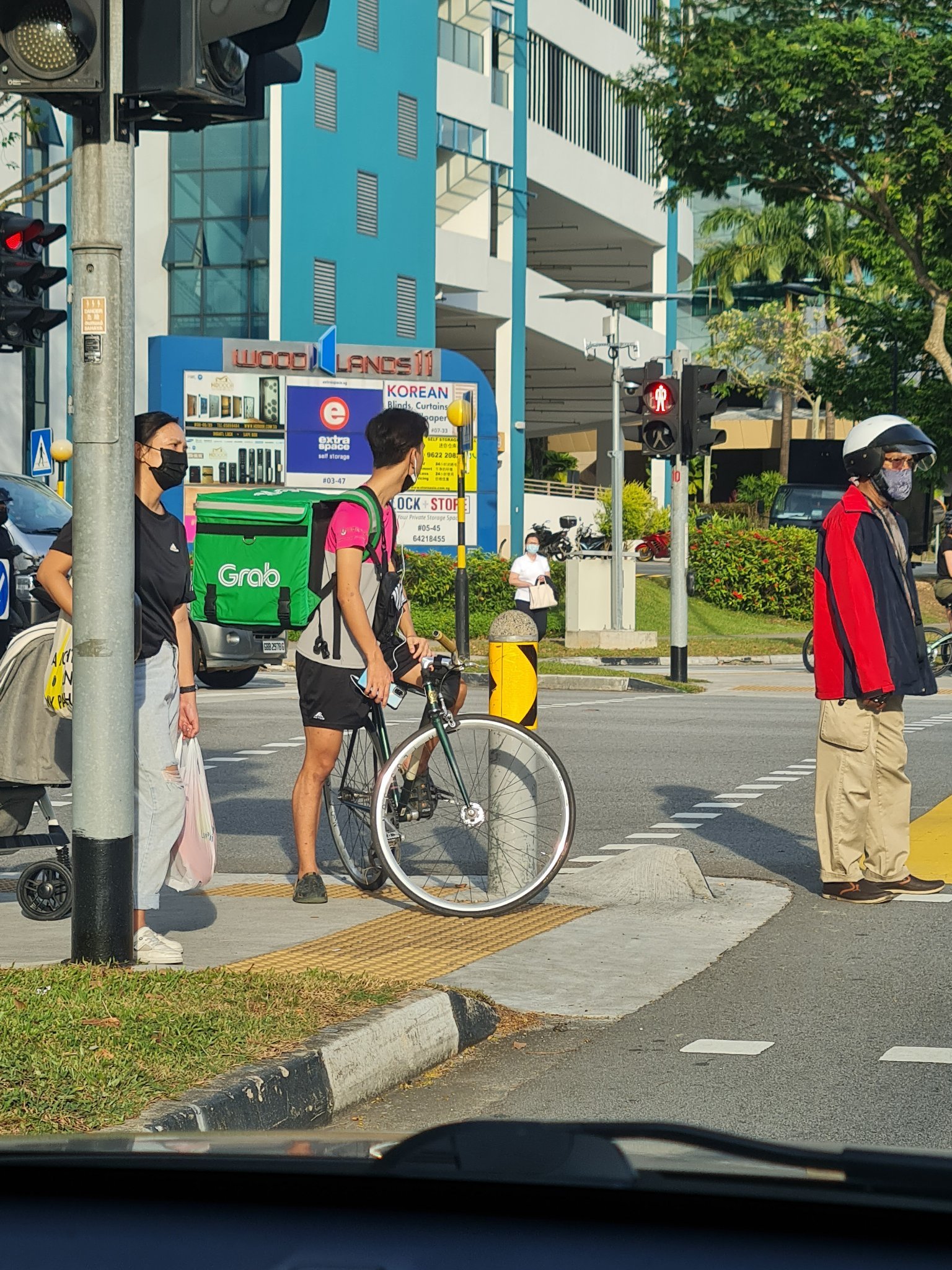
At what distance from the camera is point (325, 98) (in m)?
42.4

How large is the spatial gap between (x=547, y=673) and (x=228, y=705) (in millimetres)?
4703

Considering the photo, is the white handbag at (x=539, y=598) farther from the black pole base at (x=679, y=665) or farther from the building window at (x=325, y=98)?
the building window at (x=325, y=98)

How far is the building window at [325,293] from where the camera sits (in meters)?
42.4

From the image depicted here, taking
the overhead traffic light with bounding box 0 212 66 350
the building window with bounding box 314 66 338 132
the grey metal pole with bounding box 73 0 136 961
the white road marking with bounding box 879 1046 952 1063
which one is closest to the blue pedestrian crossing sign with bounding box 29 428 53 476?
the building window with bounding box 314 66 338 132

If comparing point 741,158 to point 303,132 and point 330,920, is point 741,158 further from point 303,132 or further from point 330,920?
point 330,920

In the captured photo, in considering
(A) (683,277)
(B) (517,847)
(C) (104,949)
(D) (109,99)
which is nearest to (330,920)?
(B) (517,847)

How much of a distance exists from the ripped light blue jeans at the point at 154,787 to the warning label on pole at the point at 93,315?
4.36 ft

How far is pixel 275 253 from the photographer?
41156 mm

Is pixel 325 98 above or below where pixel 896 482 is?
above

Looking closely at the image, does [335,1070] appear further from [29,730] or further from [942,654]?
[942,654]

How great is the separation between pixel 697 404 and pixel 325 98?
2589cm

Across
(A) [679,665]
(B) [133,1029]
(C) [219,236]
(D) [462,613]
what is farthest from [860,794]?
(C) [219,236]

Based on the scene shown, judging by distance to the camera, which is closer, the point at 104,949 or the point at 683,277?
the point at 104,949

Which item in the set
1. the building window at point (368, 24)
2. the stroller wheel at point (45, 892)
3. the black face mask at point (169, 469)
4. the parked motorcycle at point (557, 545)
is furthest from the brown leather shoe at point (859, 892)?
the building window at point (368, 24)
